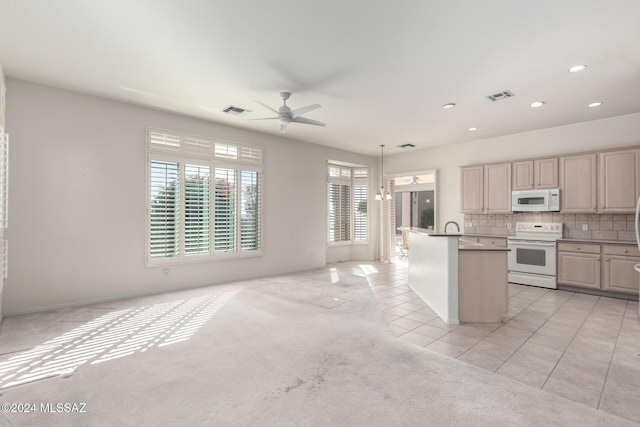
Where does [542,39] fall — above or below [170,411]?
above

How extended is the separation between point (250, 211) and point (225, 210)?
1.82ft

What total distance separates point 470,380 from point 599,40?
11.0 ft

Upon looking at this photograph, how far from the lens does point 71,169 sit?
4.49m

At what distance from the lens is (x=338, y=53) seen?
11.2 feet

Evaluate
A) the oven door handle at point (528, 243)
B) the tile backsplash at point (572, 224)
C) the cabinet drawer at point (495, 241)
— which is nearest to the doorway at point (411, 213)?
the tile backsplash at point (572, 224)

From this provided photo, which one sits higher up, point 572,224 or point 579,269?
point 572,224

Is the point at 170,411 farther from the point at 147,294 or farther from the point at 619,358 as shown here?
the point at 619,358

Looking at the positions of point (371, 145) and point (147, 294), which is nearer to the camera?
point (147, 294)

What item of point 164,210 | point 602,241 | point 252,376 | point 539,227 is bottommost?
point 252,376

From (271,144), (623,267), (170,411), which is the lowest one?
(170,411)

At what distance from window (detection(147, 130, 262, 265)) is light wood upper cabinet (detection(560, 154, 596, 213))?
5625 mm

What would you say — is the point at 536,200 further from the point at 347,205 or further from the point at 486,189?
the point at 347,205

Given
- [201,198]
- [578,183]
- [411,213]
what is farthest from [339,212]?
[578,183]

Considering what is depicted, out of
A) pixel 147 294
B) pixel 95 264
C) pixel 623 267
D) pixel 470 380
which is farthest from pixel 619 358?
pixel 95 264
